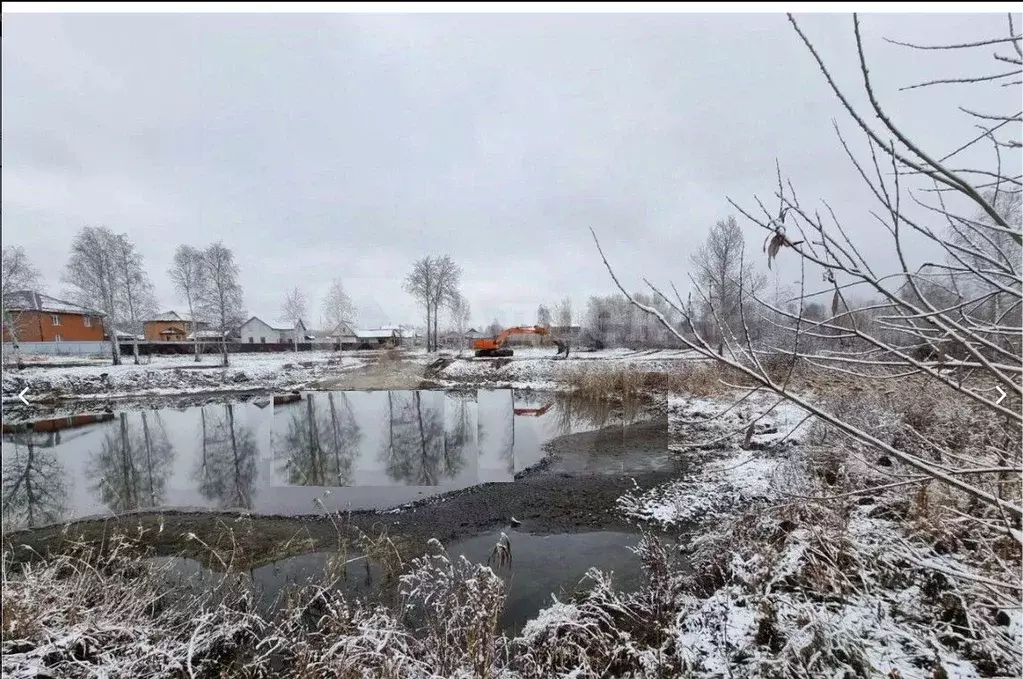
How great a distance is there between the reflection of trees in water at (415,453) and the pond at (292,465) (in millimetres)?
18

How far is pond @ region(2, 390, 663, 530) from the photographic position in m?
6.61

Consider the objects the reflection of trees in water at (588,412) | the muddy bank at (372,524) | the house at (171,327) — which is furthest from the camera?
the house at (171,327)

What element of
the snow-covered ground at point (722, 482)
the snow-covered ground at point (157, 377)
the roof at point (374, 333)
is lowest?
the snow-covered ground at point (722, 482)

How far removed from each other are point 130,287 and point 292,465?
24885mm

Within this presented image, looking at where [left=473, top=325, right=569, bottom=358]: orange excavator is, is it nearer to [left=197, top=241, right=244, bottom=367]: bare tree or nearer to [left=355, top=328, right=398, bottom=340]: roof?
[left=355, top=328, right=398, bottom=340]: roof

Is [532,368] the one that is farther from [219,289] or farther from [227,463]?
[219,289]

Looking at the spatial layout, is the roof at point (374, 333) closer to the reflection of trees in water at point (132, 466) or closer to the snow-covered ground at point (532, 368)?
the snow-covered ground at point (532, 368)

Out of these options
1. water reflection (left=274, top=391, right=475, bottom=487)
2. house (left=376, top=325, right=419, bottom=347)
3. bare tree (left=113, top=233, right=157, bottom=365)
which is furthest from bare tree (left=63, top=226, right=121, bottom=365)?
water reflection (left=274, top=391, right=475, bottom=487)

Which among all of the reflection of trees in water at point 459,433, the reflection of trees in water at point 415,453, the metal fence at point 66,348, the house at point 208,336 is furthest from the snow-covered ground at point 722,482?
the house at point 208,336

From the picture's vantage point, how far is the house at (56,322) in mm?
19328

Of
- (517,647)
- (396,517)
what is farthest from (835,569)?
(396,517)

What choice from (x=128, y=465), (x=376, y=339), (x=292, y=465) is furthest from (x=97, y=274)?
(x=292, y=465)

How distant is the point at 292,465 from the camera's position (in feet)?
22.3

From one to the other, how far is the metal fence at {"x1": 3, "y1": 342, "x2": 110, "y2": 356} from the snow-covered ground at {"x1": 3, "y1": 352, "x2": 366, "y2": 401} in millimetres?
2695
